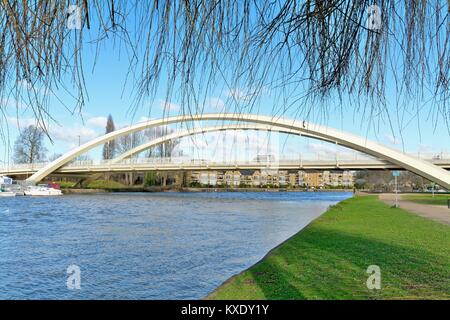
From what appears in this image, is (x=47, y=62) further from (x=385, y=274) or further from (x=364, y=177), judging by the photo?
(x=364, y=177)

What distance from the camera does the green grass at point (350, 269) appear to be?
4492 millimetres

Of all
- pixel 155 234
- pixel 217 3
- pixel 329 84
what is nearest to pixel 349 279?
pixel 329 84

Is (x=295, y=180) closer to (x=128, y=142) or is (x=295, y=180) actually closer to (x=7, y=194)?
(x=128, y=142)

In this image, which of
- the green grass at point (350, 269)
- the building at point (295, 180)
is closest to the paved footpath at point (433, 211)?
the green grass at point (350, 269)

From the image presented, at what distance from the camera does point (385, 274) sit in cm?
534

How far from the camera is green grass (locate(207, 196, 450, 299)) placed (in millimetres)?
4492

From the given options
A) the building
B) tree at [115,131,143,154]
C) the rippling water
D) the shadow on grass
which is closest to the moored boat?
tree at [115,131,143,154]

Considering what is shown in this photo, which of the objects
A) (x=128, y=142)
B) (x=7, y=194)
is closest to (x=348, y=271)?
(x=7, y=194)

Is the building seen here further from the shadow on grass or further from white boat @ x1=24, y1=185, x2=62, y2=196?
the shadow on grass

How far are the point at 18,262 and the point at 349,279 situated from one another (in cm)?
642

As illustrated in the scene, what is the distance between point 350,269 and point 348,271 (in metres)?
0.15

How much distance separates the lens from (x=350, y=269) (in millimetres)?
5738

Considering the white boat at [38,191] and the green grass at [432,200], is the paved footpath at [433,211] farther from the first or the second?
the white boat at [38,191]

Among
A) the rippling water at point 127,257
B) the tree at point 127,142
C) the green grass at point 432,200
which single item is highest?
the tree at point 127,142
